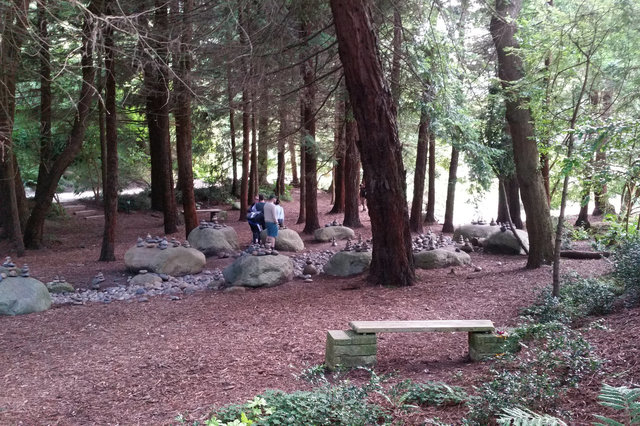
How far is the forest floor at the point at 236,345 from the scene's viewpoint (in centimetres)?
445

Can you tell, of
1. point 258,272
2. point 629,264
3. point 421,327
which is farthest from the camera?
point 258,272

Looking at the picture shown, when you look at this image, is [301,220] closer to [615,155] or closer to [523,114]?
[523,114]

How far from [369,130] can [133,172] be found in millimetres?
17181

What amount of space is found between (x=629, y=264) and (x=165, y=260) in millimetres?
8412

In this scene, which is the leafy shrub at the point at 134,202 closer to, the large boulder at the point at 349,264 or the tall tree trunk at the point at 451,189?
the tall tree trunk at the point at 451,189

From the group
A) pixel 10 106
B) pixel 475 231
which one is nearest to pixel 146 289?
pixel 10 106

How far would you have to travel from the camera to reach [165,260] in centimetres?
1099

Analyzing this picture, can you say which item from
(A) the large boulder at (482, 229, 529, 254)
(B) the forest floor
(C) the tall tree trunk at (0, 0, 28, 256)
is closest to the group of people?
(B) the forest floor

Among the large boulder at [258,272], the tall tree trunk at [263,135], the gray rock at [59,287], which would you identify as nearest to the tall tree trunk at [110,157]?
the gray rock at [59,287]

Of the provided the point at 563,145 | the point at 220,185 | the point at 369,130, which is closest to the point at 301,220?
the point at 220,185

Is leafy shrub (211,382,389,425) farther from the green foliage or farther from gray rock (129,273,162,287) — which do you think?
gray rock (129,273,162,287)

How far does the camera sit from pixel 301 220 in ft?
62.3

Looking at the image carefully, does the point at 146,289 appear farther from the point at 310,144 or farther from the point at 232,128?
the point at 232,128

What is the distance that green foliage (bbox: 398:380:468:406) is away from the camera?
12.3 feet
